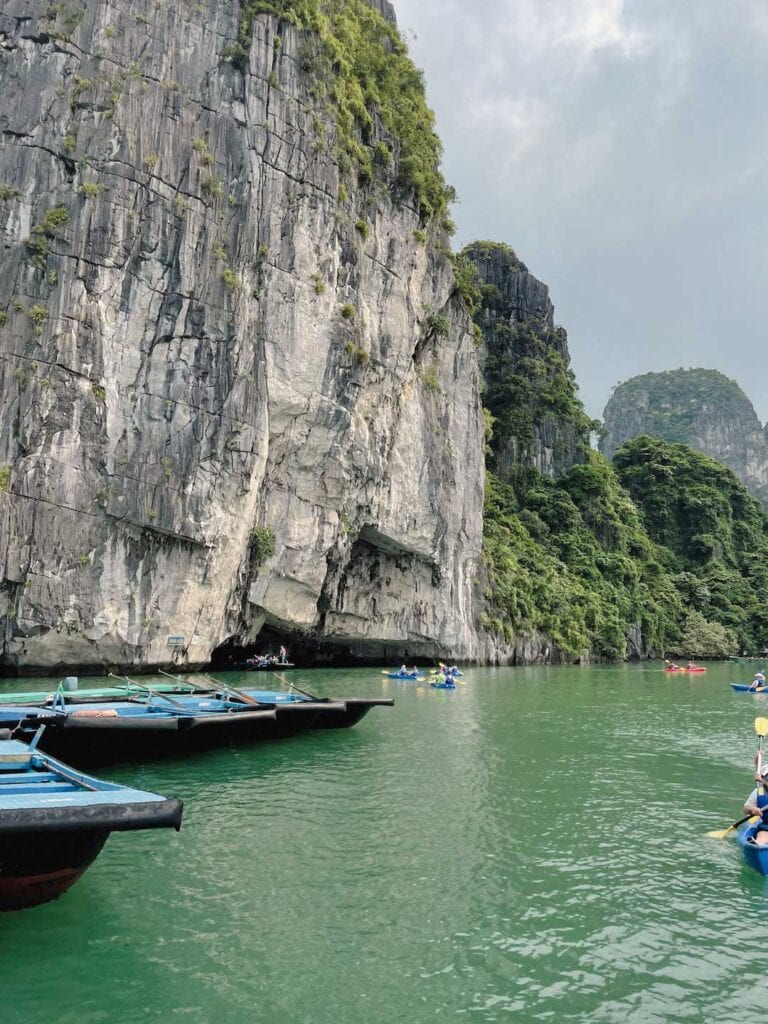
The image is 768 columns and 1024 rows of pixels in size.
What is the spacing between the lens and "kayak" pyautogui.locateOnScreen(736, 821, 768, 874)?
24.1 ft

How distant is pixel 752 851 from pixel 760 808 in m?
0.65

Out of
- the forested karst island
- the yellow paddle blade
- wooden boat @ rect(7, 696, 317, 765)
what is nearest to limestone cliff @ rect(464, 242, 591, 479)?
the forested karst island

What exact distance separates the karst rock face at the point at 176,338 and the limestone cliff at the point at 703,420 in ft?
298

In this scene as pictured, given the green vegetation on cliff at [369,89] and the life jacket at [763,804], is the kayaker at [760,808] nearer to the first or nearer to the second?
the life jacket at [763,804]

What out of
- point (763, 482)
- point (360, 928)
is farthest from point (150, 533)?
point (763, 482)

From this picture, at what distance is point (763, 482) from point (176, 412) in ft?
378

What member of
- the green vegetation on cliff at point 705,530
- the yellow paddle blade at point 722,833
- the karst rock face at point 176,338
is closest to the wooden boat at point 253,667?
the karst rock face at point 176,338

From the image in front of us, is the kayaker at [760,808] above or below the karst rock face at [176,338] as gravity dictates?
below

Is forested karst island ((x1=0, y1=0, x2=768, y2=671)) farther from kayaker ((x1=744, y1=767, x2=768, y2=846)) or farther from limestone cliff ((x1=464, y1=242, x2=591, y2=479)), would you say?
limestone cliff ((x1=464, y1=242, x2=591, y2=479))

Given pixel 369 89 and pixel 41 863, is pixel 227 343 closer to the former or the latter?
pixel 369 89

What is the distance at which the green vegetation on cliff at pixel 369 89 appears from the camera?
2895cm

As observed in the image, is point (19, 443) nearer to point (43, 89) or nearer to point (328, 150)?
point (43, 89)

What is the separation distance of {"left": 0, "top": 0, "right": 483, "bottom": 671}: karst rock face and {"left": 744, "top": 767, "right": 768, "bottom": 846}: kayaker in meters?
19.0

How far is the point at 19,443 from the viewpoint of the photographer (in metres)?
21.7
